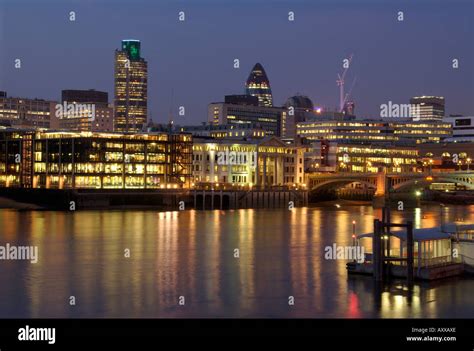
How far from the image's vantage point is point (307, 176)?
120 metres

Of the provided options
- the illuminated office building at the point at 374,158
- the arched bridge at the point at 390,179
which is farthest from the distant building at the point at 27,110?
the arched bridge at the point at 390,179

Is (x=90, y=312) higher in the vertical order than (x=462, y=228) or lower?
lower

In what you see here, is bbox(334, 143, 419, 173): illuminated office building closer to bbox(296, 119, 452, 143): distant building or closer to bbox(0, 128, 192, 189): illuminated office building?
bbox(296, 119, 452, 143): distant building

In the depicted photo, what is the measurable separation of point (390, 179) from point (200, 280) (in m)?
76.8

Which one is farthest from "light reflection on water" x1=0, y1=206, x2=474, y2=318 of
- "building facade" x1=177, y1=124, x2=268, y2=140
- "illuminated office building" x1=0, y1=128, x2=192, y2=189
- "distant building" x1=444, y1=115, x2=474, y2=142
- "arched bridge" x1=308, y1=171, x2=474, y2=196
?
"distant building" x1=444, y1=115, x2=474, y2=142

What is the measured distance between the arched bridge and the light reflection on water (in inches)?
1691

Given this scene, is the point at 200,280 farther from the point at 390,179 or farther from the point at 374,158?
the point at 374,158

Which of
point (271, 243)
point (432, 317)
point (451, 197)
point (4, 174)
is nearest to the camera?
point (432, 317)

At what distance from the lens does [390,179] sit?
10806 centimetres

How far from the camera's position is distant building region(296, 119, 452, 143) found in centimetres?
17462

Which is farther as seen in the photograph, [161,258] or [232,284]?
[161,258]

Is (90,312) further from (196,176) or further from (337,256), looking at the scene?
(196,176)

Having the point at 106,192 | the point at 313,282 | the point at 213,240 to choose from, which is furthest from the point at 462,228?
the point at 106,192
